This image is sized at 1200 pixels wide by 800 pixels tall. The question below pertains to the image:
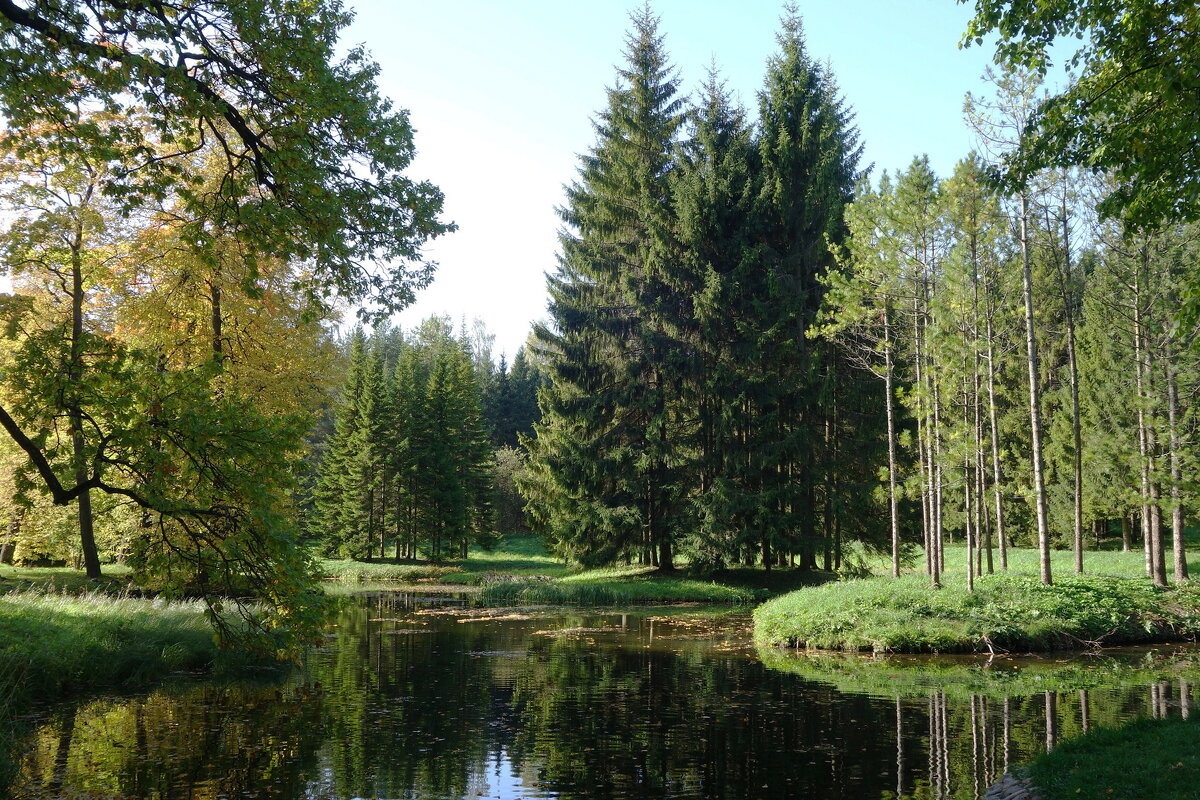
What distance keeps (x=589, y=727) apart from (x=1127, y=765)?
6.69 metres

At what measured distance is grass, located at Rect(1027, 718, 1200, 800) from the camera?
696cm

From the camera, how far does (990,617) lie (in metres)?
17.8

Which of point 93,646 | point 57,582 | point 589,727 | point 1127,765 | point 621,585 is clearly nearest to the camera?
point 1127,765

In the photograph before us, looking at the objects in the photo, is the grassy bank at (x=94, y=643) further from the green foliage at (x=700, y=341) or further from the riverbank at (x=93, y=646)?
the green foliage at (x=700, y=341)

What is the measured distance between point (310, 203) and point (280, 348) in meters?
17.6

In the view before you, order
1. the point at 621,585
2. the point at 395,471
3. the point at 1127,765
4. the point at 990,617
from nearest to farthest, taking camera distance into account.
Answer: the point at 1127,765
the point at 990,617
the point at 621,585
the point at 395,471

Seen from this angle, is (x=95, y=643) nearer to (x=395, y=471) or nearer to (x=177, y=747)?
(x=177, y=747)

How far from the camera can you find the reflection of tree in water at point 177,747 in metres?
8.80

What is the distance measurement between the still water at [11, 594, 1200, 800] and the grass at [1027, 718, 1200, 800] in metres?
0.97

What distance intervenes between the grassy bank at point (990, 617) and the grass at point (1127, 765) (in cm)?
831

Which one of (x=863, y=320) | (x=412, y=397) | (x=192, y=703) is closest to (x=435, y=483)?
(x=412, y=397)

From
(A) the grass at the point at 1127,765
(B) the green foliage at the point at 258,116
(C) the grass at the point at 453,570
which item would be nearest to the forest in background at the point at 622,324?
(B) the green foliage at the point at 258,116

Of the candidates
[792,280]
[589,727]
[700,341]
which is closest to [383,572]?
[700,341]

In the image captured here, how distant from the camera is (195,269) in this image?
63.8 feet
